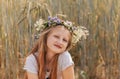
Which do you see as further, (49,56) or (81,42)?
(81,42)

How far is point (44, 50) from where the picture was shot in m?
2.36

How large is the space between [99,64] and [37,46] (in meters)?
0.92

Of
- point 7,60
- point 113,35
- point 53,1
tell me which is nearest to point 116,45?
point 113,35

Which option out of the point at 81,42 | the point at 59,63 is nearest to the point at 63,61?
the point at 59,63

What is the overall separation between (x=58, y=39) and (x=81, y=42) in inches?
37.1

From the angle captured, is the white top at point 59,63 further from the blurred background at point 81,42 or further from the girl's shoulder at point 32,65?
the blurred background at point 81,42

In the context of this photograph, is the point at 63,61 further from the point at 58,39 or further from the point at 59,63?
the point at 58,39

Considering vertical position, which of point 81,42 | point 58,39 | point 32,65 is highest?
point 58,39

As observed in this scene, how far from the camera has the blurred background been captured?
3088 mm

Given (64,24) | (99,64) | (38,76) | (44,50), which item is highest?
(64,24)

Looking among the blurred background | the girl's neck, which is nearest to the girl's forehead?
the girl's neck

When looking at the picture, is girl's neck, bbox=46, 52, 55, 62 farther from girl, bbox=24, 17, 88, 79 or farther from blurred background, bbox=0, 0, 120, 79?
blurred background, bbox=0, 0, 120, 79

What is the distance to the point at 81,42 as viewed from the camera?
3.21 metres

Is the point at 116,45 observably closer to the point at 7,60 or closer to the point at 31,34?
the point at 31,34
